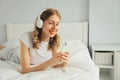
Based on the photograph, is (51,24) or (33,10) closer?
(51,24)

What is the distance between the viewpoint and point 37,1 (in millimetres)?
2818

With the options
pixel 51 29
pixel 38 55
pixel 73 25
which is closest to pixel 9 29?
pixel 73 25

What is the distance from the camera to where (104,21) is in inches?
103

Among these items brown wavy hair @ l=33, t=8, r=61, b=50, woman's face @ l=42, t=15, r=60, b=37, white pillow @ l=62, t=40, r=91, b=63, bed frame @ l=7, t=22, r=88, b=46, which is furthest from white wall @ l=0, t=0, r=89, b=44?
woman's face @ l=42, t=15, r=60, b=37

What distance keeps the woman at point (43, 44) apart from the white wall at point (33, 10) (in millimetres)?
1356

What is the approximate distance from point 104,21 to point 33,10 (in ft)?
3.51

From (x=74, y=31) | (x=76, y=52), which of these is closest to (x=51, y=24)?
(x=76, y=52)

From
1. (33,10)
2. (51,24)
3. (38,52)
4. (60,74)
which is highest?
(33,10)

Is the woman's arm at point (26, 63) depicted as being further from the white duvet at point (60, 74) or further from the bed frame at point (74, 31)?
the bed frame at point (74, 31)

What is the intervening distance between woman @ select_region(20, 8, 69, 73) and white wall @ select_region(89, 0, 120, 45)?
4.21ft

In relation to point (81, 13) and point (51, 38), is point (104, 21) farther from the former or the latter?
point (51, 38)

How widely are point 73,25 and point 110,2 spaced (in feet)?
1.97

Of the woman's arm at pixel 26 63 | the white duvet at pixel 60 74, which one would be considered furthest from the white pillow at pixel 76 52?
the woman's arm at pixel 26 63

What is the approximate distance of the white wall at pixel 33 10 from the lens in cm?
275
